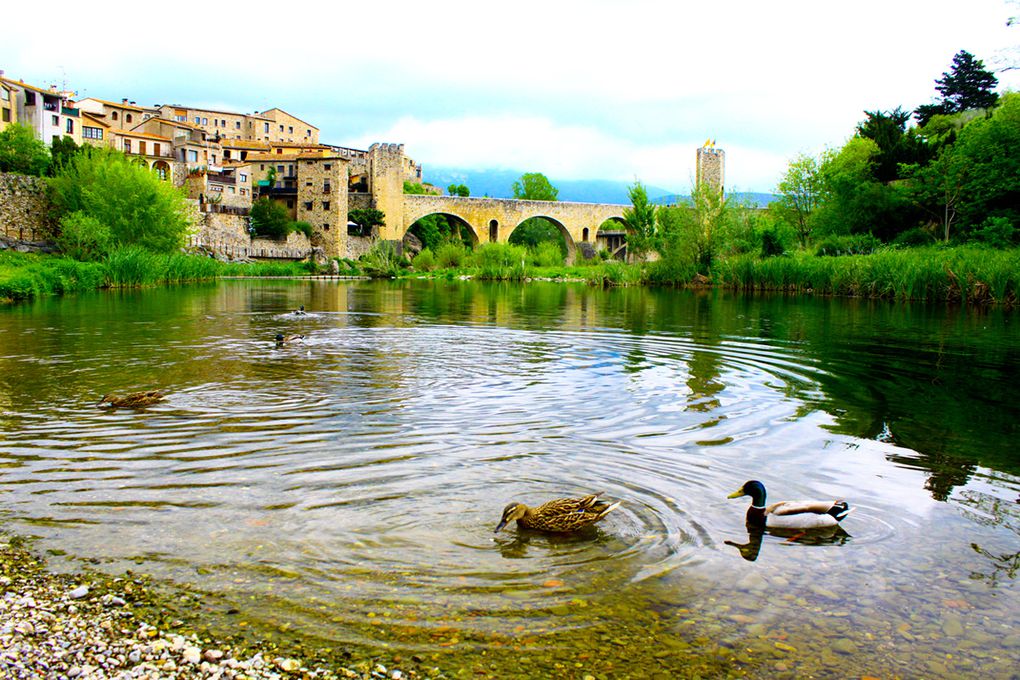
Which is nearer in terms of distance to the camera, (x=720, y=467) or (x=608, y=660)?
(x=608, y=660)

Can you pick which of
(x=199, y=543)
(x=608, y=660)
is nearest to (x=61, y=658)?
(x=199, y=543)

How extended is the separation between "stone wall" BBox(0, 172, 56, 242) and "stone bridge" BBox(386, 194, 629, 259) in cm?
3327

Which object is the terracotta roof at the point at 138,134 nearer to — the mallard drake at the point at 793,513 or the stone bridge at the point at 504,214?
the stone bridge at the point at 504,214

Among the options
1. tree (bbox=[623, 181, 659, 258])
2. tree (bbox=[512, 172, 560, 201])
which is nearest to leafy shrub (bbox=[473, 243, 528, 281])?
tree (bbox=[623, 181, 659, 258])

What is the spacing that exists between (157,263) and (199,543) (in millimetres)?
29772

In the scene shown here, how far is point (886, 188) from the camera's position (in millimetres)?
39469

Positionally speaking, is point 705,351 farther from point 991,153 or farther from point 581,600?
point 991,153

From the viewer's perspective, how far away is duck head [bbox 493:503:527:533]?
171 inches

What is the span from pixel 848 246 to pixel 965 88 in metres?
21.2

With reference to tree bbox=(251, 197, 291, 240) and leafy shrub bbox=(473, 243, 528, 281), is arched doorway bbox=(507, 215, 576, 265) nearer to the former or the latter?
tree bbox=(251, 197, 291, 240)

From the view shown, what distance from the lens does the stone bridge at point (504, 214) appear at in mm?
69000

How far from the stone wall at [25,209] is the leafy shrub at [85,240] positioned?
4161 mm

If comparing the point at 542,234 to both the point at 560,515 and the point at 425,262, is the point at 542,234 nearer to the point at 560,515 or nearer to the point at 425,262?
the point at 425,262

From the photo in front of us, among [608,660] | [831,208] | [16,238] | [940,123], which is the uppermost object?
[940,123]
